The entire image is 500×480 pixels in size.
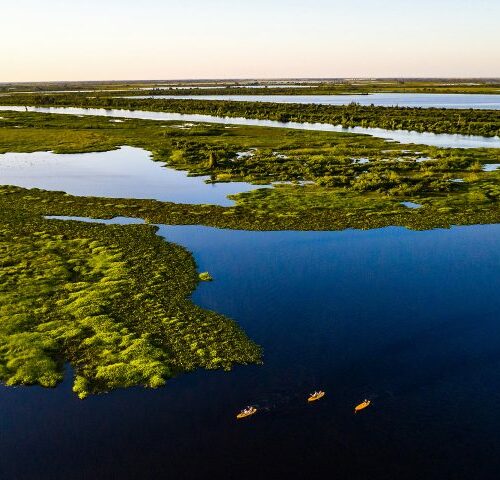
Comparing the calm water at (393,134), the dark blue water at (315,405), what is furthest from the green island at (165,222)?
the calm water at (393,134)

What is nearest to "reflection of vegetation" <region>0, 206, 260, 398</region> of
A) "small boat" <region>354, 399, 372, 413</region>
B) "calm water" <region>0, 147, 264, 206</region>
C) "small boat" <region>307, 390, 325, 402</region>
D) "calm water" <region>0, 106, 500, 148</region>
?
"small boat" <region>307, 390, 325, 402</region>

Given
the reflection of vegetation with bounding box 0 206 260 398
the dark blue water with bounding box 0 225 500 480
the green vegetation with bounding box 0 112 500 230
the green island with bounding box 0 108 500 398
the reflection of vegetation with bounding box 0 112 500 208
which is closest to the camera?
the dark blue water with bounding box 0 225 500 480

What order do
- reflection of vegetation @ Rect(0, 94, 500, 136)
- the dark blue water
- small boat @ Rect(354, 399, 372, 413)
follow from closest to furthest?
the dark blue water
small boat @ Rect(354, 399, 372, 413)
reflection of vegetation @ Rect(0, 94, 500, 136)

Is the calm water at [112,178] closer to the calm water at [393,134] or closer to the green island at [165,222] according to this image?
the green island at [165,222]

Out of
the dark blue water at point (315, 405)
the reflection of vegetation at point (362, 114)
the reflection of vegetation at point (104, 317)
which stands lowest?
the dark blue water at point (315, 405)

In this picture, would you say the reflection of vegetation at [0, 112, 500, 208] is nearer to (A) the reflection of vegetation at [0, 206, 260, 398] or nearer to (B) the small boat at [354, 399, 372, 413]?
(A) the reflection of vegetation at [0, 206, 260, 398]

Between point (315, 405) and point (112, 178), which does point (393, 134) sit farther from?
point (315, 405)
